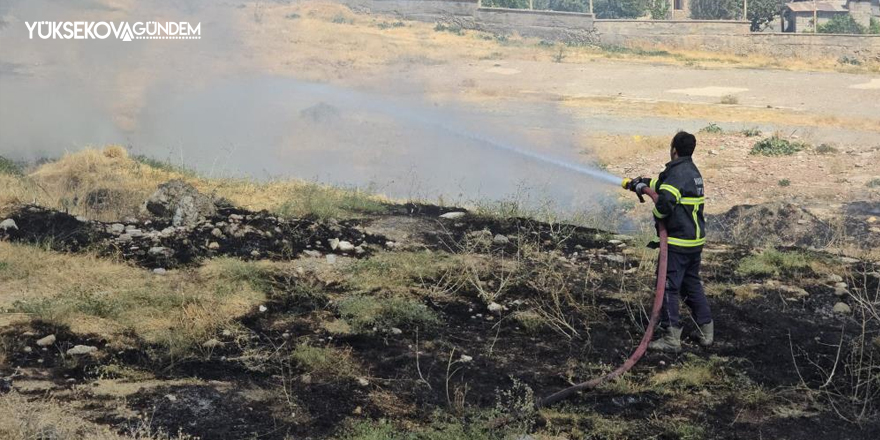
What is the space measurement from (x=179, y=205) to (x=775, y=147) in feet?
42.1

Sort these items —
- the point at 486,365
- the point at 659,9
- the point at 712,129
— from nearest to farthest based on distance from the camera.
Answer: the point at 486,365, the point at 712,129, the point at 659,9

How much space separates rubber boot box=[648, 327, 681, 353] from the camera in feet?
20.6

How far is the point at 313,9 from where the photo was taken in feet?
119

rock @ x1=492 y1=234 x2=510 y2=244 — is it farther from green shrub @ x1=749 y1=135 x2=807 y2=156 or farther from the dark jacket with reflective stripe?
green shrub @ x1=749 y1=135 x2=807 y2=156

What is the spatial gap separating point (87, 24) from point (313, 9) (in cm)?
1614

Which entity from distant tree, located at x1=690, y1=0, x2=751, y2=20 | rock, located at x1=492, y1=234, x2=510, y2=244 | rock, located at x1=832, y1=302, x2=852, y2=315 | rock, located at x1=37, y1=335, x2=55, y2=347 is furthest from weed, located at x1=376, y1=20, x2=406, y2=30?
rock, located at x1=37, y1=335, x2=55, y2=347

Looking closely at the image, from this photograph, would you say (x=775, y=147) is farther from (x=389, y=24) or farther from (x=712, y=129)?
(x=389, y=24)

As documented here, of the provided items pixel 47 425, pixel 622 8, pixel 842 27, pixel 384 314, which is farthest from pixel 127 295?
pixel 842 27

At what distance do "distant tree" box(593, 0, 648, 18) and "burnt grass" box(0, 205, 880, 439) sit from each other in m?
39.4

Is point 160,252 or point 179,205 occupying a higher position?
point 179,205

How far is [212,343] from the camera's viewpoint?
6.38 m

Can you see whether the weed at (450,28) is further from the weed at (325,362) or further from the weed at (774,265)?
the weed at (325,362)

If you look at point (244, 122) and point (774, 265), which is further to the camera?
point (244, 122)

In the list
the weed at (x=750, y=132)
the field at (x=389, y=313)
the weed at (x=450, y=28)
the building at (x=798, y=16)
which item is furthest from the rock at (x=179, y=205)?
the building at (x=798, y=16)
